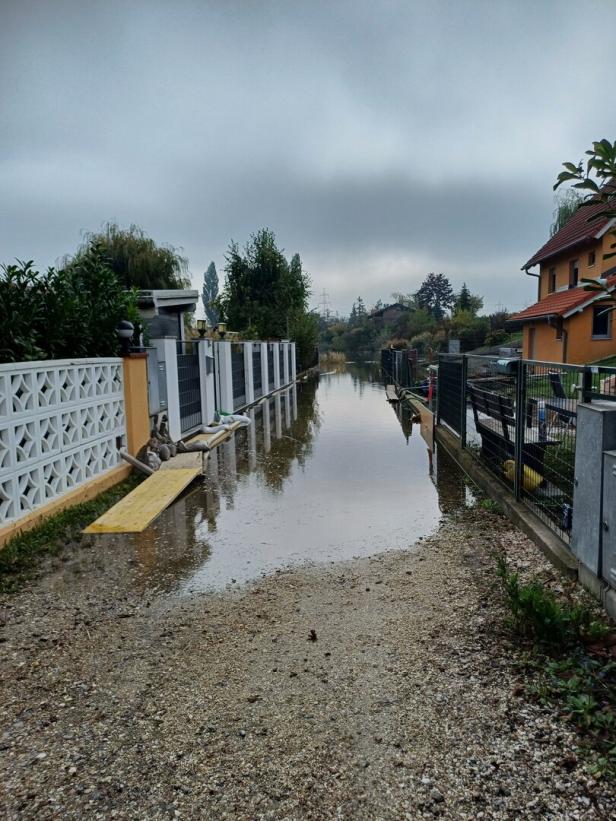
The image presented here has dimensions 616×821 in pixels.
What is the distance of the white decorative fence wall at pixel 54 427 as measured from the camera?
4688 millimetres

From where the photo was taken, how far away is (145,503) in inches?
235

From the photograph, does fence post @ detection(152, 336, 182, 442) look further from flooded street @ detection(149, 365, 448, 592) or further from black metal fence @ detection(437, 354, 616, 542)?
black metal fence @ detection(437, 354, 616, 542)

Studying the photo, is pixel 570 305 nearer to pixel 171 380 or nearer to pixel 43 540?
pixel 171 380

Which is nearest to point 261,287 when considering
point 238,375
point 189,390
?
point 238,375

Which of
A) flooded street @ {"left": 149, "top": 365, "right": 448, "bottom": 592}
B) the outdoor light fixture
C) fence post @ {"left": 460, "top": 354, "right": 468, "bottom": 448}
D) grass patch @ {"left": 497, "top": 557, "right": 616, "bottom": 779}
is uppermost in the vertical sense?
the outdoor light fixture

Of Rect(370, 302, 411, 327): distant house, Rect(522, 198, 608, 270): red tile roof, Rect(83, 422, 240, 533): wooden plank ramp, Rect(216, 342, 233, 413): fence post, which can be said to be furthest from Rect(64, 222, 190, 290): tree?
Rect(370, 302, 411, 327): distant house

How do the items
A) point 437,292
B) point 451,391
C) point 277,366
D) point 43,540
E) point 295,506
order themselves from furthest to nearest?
point 437,292 → point 277,366 → point 451,391 → point 295,506 → point 43,540

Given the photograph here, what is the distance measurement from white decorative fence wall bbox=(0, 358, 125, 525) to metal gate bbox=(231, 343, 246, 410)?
25.1ft

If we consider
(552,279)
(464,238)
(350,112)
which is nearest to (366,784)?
(350,112)

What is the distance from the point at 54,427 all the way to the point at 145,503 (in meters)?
1.23

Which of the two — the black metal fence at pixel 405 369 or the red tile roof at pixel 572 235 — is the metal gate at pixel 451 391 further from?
the red tile roof at pixel 572 235

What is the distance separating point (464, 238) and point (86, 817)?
2975cm

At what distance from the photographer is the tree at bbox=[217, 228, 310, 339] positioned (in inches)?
1110

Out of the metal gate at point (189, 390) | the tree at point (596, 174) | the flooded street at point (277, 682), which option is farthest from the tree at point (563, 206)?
the tree at point (596, 174)
